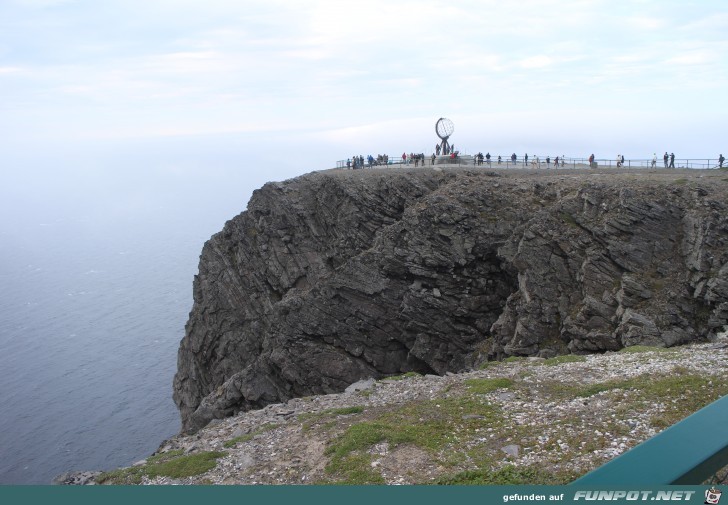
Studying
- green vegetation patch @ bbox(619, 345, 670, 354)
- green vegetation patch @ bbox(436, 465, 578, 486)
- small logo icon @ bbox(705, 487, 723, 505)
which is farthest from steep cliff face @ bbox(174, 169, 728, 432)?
small logo icon @ bbox(705, 487, 723, 505)

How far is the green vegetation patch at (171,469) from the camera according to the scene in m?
20.0

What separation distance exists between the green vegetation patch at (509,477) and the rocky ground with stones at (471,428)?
4 cm

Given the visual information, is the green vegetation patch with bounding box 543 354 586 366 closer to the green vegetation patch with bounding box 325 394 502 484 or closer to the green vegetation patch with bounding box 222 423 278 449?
the green vegetation patch with bounding box 325 394 502 484

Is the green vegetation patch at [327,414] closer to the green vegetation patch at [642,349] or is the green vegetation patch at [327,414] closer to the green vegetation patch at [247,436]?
the green vegetation patch at [247,436]

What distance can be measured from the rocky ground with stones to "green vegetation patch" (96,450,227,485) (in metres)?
0.06

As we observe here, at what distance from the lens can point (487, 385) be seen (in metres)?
23.2

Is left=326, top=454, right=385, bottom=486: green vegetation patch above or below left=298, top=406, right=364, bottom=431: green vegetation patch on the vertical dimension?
above

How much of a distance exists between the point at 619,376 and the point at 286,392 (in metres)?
24.1

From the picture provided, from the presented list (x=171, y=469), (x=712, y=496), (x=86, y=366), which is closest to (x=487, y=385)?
(x=171, y=469)

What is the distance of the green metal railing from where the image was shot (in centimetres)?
416

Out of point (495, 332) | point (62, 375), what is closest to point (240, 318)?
point (495, 332)

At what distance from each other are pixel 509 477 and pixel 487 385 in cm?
826

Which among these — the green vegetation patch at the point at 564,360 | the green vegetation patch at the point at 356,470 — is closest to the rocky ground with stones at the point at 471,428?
the green vegetation patch at the point at 356,470

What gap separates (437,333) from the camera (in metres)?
40.0
